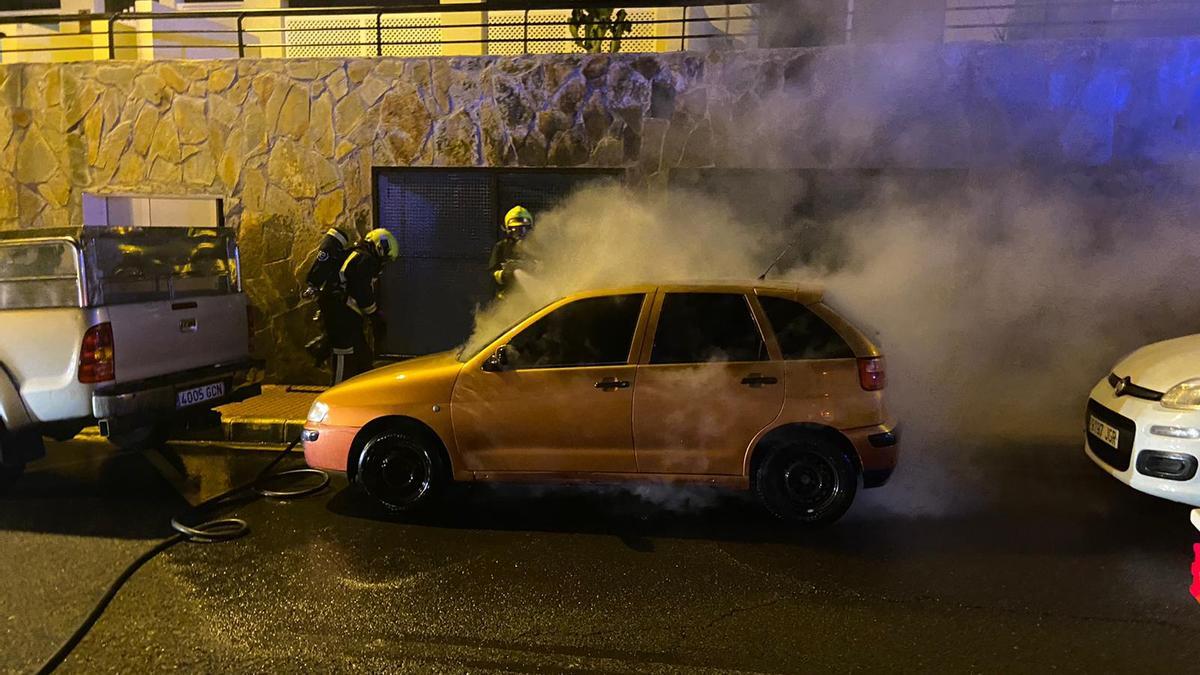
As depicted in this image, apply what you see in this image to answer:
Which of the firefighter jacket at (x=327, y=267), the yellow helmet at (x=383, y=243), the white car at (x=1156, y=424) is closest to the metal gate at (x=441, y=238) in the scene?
the yellow helmet at (x=383, y=243)

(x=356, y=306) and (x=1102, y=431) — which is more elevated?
(x=356, y=306)

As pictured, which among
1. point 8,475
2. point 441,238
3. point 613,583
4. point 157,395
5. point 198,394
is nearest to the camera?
point 613,583

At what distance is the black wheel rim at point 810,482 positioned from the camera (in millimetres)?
4527

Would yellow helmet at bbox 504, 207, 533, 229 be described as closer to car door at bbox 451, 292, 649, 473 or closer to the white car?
car door at bbox 451, 292, 649, 473

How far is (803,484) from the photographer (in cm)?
457

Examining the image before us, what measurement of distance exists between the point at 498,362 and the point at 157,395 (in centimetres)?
238

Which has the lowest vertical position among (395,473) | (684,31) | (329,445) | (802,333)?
(395,473)

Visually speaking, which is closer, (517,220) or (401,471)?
(401,471)

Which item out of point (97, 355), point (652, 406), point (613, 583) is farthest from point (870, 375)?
point (97, 355)

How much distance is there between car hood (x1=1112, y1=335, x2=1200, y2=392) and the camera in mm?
4410

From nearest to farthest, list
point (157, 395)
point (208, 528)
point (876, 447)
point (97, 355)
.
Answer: point (876, 447), point (208, 528), point (97, 355), point (157, 395)

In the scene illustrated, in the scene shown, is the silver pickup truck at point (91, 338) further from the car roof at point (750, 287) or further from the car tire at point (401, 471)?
the car roof at point (750, 287)

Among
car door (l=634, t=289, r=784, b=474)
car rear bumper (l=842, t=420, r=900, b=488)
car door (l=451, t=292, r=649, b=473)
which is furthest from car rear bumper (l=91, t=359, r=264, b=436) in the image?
car rear bumper (l=842, t=420, r=900, b=488)

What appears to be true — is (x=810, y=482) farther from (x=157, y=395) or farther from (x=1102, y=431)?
(x=157, y=395)
